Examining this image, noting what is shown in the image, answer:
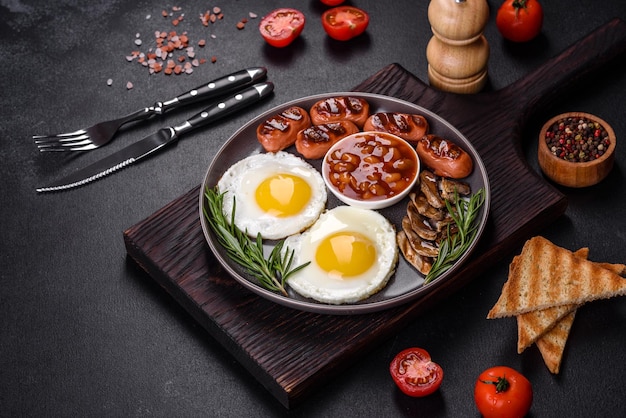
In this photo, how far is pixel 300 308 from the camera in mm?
4465

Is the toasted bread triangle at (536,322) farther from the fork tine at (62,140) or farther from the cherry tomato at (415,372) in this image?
the fork tine at (62,140)

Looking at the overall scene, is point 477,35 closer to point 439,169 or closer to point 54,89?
point 439,169

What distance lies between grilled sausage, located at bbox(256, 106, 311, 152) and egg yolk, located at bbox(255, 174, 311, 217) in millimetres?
302

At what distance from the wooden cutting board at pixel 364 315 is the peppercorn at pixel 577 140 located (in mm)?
→ 196

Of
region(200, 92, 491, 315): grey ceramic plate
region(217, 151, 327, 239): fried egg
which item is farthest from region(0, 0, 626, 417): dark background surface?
region(217, 151, 327, 239): fried egg

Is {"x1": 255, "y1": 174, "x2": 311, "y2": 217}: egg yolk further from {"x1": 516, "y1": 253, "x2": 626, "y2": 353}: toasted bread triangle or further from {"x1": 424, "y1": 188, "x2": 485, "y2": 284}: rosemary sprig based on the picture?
{"x1": 516, "y1": 253, "x2": 626, "y2": 353}: toasted bread triangle

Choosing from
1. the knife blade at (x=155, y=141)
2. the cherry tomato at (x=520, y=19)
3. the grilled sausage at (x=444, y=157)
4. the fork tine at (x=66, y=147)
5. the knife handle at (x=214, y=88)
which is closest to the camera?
the grilled sausage at (x=444, y=157)

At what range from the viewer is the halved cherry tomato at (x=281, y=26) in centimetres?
586

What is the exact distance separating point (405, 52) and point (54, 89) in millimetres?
2172

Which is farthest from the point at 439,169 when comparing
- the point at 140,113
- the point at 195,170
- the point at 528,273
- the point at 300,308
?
the point at 140,113

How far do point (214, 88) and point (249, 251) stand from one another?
1360mm

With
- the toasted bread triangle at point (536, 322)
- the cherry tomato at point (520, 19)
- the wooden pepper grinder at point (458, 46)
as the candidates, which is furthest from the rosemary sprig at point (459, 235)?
the cherry tomato at point (520, 19)

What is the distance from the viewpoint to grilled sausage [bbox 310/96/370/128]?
202 inches

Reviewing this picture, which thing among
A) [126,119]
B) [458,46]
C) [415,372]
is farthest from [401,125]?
[126,119]
